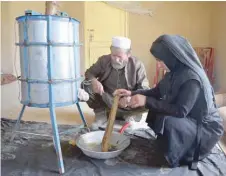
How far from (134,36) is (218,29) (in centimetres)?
136

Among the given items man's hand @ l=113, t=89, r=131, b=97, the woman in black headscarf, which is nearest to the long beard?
man's hand @ l=113, t=89, r=131, b=97

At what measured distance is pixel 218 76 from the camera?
12.5 feet

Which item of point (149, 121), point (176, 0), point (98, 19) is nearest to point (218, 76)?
point (176, 0)

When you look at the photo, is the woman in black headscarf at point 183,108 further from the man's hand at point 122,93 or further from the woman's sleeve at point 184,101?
the man's hand at point 122,93

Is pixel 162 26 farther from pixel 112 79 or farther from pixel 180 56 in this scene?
pixel 180 56

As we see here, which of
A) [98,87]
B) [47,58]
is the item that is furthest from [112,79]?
[47,58]

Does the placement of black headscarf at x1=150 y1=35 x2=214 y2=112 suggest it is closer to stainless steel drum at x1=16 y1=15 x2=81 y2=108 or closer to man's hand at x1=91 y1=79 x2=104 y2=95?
stainless steel drum at x1=16 y1=15 x2=81 y2=108

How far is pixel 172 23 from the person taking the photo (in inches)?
169

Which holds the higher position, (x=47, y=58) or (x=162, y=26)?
(x=162, y=26)

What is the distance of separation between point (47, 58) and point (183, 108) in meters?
0.86

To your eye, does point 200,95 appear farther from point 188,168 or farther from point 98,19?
point 98,19

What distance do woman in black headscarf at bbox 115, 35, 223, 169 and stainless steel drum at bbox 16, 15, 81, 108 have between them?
0.47 m

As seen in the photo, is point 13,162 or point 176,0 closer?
point 13,162

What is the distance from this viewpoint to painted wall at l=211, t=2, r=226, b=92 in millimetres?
3568
